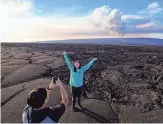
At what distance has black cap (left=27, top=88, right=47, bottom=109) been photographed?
280 cm

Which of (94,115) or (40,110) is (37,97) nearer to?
(40,110)

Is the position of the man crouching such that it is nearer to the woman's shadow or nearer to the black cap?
the black cap

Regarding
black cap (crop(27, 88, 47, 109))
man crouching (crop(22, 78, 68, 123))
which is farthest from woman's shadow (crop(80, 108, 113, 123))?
black cap (crop(27, 88, 47, 109))

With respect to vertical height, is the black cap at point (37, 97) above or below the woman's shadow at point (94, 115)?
above

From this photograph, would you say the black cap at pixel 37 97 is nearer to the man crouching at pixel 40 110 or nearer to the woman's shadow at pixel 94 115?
the man crouching at pixel 40 110

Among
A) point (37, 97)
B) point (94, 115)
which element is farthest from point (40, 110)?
point (94, 115)

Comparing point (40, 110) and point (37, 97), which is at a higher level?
point (37, 97)

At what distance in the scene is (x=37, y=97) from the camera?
280 centimetres

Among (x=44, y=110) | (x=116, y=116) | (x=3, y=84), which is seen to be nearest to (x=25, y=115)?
(x=44, y=110)

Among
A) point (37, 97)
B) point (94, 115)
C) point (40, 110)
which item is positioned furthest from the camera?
point (94, 115)

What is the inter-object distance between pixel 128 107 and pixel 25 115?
4807 millimetres

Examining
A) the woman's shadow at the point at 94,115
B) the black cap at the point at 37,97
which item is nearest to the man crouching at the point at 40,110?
the black cap at the point at 37,97

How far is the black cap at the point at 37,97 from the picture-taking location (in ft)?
9.20

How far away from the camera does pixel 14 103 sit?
741cm
